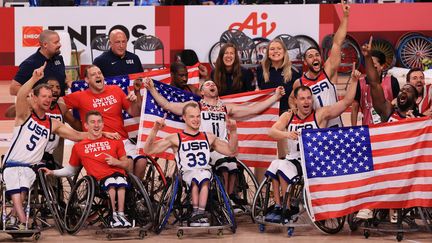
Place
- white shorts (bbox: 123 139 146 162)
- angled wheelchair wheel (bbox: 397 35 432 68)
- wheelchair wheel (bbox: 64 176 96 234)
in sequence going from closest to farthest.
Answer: wheelchair wheel (bbox: 64 176 96 234) < white shorts (bbox: 123 139 146 162) < angled wheelchair wheel (bbox: 397 35 432 68)

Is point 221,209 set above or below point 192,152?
below

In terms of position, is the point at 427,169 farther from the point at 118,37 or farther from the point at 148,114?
the point at 118,37

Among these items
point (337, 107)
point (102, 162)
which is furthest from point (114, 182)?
point (337, 107)

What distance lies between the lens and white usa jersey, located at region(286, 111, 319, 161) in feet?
40.6

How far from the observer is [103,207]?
1226 cm

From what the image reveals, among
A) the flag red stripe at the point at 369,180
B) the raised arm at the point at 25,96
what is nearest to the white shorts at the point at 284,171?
the flag red stripe at the point at 369,180

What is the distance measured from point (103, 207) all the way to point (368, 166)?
2767 millimetres

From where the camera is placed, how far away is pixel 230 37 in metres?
22.4

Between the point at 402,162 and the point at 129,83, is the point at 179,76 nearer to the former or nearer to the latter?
the point at 129,83

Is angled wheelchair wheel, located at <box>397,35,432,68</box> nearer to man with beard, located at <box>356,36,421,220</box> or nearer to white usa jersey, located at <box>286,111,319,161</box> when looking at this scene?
man with beard, located at <box>356,36,421,220</box>

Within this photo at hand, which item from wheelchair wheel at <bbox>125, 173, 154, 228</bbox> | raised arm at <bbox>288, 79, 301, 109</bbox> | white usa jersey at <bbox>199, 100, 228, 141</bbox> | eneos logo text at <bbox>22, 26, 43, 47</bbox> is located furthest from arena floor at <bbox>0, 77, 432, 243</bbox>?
eneos logo text at <bbox>22, 26, 43, 47</bbox>

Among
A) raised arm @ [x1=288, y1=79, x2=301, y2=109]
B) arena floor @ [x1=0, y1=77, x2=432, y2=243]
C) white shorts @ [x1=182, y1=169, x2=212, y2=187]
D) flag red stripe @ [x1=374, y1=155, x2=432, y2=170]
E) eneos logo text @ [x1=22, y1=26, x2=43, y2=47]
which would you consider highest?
eneos logo text @ [x1=22, y1=26, x2=43, y2=47]

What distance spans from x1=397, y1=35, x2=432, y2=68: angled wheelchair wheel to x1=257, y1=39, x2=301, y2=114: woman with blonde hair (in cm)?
1007

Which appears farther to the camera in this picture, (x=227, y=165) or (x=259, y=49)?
(x=259, y=49)
